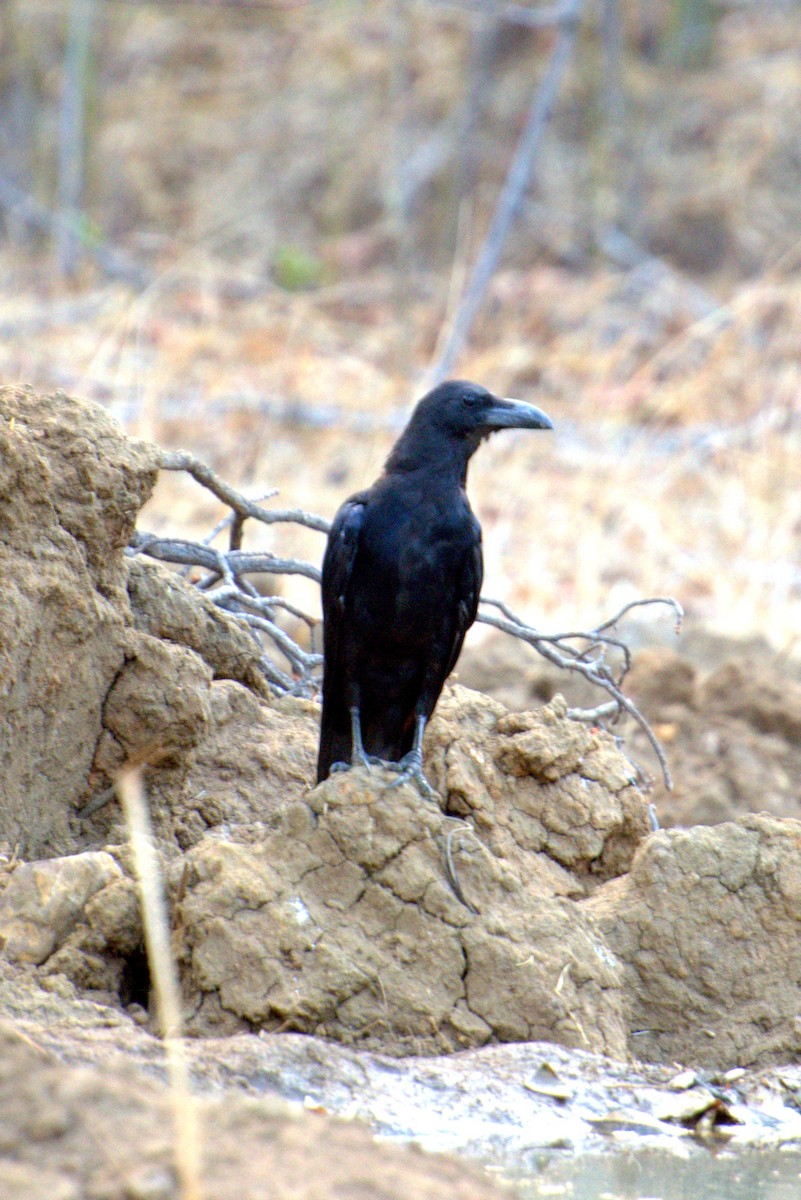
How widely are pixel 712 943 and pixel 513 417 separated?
1.63 meters

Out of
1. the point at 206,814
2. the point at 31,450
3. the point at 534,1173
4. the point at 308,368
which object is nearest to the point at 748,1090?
the point at 534,1173

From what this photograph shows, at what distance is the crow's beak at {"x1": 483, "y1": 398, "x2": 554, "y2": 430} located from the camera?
188 inches

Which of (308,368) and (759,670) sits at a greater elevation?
(308,368)

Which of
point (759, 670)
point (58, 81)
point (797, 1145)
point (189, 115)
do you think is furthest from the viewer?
point (189, 115)

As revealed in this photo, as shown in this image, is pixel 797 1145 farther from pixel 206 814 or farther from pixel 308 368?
pixel 308 368

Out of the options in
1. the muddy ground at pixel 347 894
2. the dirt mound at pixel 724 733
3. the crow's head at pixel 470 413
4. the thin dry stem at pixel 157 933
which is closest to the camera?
the thin dry stem at pixel 157 933

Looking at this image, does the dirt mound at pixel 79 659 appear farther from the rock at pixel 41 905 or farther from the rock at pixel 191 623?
the rock at pixel 41 905

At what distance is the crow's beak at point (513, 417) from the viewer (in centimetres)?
477

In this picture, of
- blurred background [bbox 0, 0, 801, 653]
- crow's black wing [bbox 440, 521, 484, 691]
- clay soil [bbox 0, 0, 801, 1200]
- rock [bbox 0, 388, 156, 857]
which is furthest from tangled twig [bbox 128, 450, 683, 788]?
blurred background [bbox 0, 0, 801, 653]

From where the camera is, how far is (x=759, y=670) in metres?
7.51

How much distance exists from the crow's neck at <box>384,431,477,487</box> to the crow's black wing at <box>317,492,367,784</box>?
191mm

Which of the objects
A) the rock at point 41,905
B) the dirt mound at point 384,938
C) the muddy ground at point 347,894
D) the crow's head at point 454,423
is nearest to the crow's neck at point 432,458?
the crow's head at point 454,423

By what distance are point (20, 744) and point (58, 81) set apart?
46.4 feet

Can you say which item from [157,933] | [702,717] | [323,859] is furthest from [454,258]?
[157,933]
